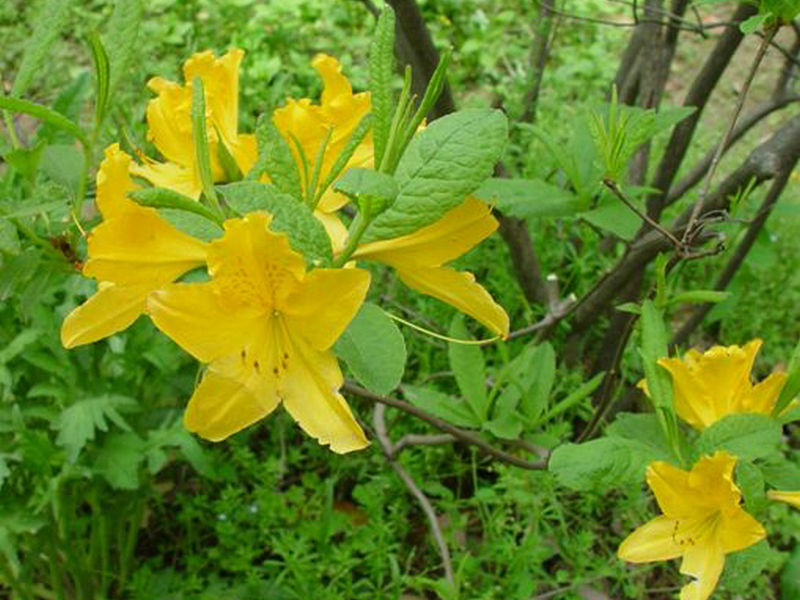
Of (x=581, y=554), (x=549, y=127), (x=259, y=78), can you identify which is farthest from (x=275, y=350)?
(x=259, y=78)

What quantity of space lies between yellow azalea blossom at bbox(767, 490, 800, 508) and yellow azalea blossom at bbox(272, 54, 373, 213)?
495 millimetres

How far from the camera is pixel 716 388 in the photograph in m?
1.00

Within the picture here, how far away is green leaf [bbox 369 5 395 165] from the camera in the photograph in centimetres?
72

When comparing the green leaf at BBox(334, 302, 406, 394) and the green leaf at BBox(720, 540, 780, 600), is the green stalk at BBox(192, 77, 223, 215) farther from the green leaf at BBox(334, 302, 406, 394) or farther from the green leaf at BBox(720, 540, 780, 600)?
the green leaf at BBox(720, 540, 780, 600)

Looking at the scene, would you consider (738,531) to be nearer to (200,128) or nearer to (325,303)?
(325,303)

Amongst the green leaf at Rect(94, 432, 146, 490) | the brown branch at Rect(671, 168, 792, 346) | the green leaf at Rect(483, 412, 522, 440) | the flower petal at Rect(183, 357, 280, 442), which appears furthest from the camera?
the brown branch at Rect(671, 168, 792, 346)

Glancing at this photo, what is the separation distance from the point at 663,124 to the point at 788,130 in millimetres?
353

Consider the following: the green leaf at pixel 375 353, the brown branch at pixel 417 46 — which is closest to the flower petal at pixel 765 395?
the green leaf at pixel 375 353

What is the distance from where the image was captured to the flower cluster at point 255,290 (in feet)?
2.36

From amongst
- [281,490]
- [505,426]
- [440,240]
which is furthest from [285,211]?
[281,490]

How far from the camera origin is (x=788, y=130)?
1.62m

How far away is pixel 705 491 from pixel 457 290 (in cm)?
30

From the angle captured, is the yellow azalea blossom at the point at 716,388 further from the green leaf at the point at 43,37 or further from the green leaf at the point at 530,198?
the green leaf at the point at 43,37

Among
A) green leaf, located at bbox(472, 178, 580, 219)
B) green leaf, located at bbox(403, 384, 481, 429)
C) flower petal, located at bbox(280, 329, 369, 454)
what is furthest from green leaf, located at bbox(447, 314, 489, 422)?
flower petal, located at bbox(280, 329, 369, 454)
